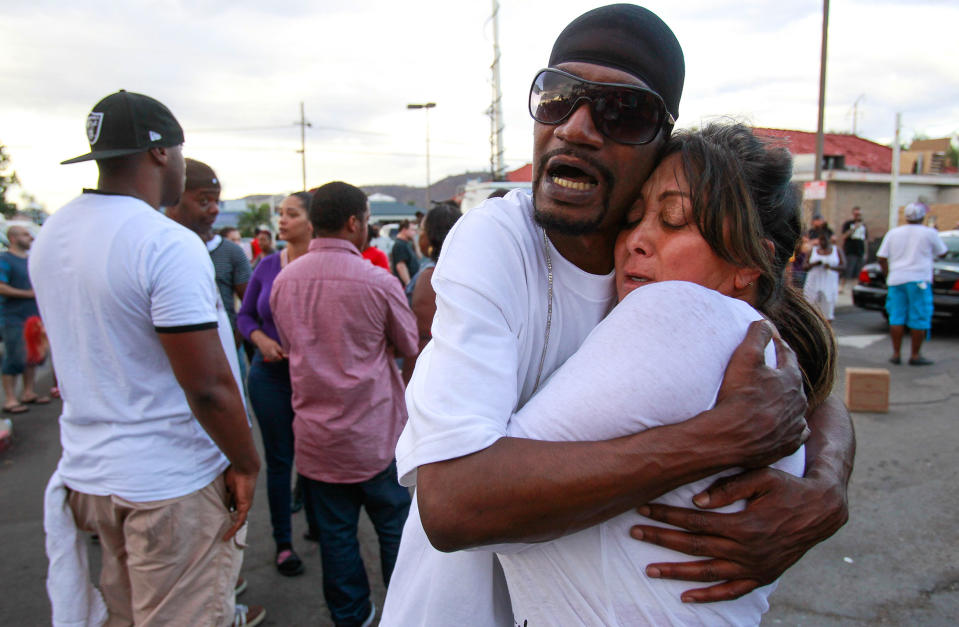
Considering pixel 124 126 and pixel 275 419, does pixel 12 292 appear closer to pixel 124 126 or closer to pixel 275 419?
pixel 275 419

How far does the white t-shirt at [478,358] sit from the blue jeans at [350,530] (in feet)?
5.59

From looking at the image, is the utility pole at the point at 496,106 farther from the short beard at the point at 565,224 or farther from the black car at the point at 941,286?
the short beard at the point at 565,224

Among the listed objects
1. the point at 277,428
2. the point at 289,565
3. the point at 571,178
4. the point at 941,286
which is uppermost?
the point at 571,178

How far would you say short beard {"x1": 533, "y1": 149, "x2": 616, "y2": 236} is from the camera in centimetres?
144

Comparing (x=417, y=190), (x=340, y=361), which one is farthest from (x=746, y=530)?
(x=417, y=190)

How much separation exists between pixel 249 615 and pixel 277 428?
1.04 meters

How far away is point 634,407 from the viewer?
101 centimetres

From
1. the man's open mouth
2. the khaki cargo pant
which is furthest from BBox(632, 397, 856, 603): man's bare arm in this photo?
the khaki cargo pant

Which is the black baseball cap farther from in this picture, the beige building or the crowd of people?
the beige building

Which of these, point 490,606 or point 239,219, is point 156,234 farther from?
point 239,219

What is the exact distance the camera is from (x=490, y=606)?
4.36ft

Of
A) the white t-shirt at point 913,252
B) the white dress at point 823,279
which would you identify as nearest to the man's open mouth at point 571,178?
the white t-shirt at point 913,252

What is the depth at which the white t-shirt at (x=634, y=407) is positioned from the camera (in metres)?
1.00

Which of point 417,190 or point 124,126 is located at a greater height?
point 417,190
